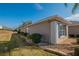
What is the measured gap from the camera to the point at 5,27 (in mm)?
8805

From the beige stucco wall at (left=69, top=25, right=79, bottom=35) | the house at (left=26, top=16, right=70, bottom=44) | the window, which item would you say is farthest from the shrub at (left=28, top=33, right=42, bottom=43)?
the beige stucco wall at (left=69, top=25, right=79, bottom=35)

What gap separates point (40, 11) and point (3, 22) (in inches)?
31.0

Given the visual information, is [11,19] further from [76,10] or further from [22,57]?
[76,10]

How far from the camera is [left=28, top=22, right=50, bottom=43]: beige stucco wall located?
8.82 m

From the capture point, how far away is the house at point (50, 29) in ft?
28.9

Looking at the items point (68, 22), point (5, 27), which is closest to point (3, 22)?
point (5, 27)

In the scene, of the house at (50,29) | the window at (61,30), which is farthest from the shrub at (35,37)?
the window at (61,30)

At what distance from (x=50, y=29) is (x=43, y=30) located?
0.15 metres

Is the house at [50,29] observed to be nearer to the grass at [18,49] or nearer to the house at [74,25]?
the house at [74,25]

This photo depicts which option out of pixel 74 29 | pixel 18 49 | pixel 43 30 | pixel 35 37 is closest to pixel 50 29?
pixel 43 30

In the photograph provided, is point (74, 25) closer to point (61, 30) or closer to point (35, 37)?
point (61, 30)

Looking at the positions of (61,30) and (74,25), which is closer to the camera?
(74,25)

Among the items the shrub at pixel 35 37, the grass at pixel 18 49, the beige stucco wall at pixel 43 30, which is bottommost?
the grass at pixel 18 49

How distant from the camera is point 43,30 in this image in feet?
29.0
